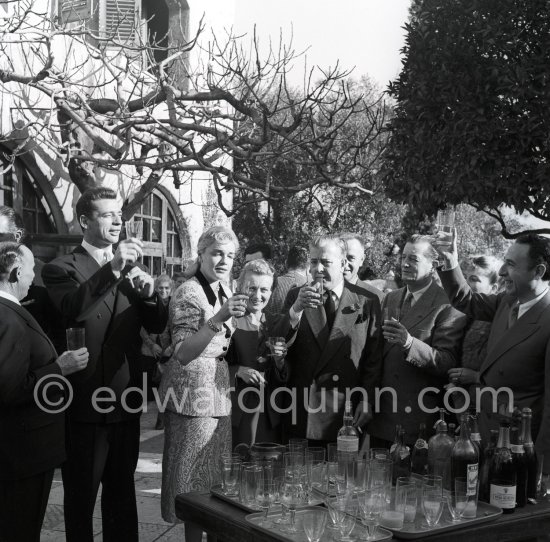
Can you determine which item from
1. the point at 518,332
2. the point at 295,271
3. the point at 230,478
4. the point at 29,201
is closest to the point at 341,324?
the point at 518,332

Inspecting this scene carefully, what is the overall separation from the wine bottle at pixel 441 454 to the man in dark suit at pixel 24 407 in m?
1.68

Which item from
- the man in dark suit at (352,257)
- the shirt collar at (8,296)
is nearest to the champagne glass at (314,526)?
the shirt collar at (8,296)

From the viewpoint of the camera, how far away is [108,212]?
3.74 metres

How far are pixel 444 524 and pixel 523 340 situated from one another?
124 centimetres

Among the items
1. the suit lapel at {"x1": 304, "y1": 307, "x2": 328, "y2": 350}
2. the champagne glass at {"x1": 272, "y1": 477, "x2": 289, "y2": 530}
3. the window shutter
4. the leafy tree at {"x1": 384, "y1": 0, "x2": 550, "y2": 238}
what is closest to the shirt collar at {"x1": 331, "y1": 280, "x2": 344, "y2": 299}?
the suit lapel at {"x1": 304, "y1": 307, "x2": 328, "y2": 350}

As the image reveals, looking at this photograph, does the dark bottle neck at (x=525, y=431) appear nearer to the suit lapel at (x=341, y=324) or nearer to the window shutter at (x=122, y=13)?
the suit lapel at (x=341, y=324)

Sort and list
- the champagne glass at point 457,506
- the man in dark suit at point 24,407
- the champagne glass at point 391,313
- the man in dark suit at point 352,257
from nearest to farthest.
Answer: the champagne glass at point 457,506 < the man in dark suit at point 24,407 < the champagne glass at point 391,313 < the man in dark suit at point 352,257

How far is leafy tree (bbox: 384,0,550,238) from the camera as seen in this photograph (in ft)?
22.9

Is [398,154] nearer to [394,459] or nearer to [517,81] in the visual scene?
[517,81]

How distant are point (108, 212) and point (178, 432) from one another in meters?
1.25

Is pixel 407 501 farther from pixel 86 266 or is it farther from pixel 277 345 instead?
pixel 86 266

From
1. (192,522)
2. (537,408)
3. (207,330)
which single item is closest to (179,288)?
(207,330)

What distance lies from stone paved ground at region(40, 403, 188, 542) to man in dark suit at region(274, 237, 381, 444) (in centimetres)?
117

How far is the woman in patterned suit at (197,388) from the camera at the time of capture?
382 cm
